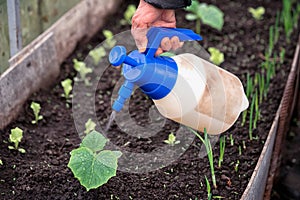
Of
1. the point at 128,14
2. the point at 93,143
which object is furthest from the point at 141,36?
the point at 128,14

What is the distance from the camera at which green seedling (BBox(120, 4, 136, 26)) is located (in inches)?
139

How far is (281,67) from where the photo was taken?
127 inches

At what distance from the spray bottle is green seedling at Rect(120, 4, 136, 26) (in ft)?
4.81

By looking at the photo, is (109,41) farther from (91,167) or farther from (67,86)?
(91,167)

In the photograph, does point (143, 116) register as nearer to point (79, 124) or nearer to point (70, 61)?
point (79, 124)

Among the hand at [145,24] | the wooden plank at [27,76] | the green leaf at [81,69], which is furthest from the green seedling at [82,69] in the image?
the hand at [145,24]

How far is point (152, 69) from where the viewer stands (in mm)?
1946

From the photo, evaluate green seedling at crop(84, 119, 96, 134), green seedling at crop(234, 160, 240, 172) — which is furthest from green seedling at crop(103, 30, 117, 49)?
green seedling at crop(234, 160, 240, 172)

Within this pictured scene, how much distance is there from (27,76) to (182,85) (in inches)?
39.1

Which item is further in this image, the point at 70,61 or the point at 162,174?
the point at 70,61

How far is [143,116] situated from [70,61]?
63 cm

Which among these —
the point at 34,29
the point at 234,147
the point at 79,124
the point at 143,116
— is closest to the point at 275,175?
the point at 234,147

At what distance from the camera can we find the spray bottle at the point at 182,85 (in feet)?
6.37

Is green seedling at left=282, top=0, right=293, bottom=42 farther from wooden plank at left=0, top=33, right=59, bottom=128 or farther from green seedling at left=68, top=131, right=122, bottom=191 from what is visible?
green seedling at left=68, top=131, right=122, bottom=191
